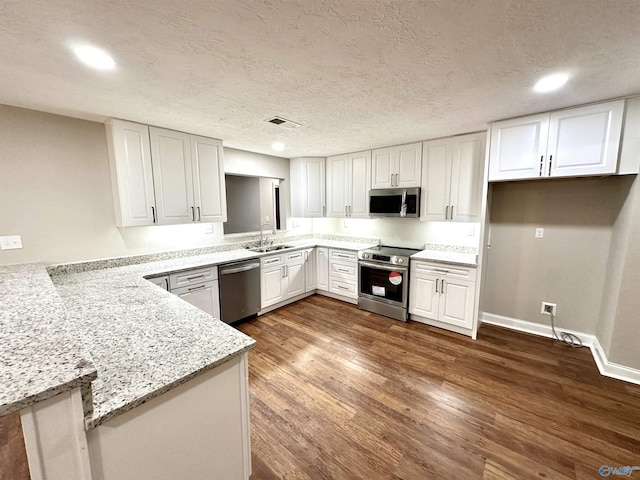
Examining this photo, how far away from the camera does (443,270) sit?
10.4 feet

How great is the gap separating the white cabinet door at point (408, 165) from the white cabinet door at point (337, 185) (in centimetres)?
86

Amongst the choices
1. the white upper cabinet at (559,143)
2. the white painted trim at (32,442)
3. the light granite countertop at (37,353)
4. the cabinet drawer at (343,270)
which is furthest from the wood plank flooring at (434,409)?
the white upper cabinet at (559,143)

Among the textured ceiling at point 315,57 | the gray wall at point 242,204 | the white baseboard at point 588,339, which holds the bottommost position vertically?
the white baseboard at point 588,339

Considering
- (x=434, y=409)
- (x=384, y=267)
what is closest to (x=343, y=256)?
(x=384, y=267)

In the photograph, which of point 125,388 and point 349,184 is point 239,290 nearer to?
point 349,184

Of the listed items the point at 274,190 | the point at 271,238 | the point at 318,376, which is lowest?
the point at 318,376

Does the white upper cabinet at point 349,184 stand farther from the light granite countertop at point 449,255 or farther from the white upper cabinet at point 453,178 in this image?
the light granite countertop at point 449,255

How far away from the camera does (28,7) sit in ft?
3.63

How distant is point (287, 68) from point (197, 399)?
186 centimetres

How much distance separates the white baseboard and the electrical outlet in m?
0.15

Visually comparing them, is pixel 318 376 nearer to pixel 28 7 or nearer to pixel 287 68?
pixel 287 68

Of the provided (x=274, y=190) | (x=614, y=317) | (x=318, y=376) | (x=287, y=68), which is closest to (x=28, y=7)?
(x=287, y=68)

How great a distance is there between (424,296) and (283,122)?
8.77 feet

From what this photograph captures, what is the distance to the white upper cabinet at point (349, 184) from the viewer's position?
13.1ft
